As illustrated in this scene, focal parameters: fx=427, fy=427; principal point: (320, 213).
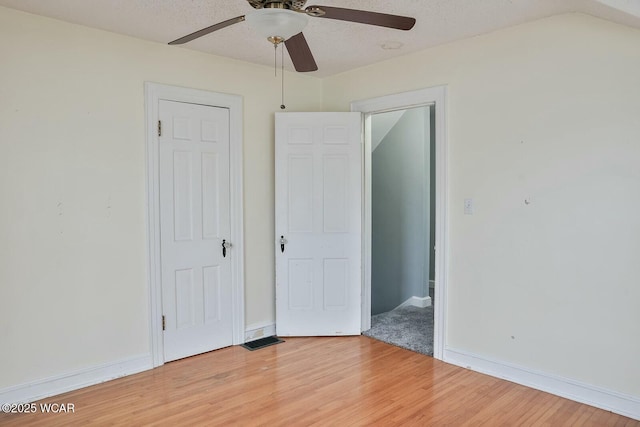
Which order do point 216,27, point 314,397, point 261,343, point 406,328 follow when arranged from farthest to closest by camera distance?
point 406,328 < point 261,343 < point 314,397 < point 216,27

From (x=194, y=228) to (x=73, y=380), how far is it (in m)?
1.36

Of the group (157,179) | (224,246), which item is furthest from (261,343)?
(157,179)

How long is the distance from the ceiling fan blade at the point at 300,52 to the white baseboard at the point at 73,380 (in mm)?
2458

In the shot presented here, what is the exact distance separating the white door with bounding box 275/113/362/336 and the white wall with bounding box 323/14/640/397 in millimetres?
939

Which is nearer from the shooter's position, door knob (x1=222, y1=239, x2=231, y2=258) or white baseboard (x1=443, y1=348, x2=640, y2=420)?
white baseboard (x1=443, y1=348, x2=640, y2=420)

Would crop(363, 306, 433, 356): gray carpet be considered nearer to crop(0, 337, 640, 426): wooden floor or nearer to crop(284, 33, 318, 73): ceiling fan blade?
crop(0, 337, 640, 426): wooden floor

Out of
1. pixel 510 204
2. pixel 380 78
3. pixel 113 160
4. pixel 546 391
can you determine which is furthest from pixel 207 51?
pixel 546 391

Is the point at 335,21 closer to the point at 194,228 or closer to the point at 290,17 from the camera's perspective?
the point at 290,17

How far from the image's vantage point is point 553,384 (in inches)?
113

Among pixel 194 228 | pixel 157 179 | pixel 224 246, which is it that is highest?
pixel 157 179

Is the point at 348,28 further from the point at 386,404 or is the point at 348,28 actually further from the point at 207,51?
the point at 386,404

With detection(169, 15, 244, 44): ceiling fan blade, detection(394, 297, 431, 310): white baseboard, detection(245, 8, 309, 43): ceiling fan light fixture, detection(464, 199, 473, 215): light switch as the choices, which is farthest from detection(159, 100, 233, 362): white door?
detection(394, 297, 431, 310): white baseboard

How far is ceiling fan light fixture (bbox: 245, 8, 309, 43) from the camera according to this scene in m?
1.74

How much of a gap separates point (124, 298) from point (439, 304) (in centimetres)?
245
